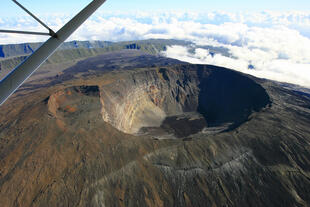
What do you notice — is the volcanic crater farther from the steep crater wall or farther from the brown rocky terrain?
the brown rocky terrain

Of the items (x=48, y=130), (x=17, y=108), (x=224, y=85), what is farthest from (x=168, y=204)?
(x=224, y=85)

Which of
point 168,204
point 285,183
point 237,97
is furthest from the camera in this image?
point 237,97

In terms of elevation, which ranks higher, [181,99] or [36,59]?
[36,59]

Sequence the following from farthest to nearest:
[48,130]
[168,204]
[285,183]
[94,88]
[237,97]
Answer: [237,97], [94,88], [48,130], [285,183], [168,204]

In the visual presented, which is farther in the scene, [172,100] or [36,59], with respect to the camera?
[172,100]

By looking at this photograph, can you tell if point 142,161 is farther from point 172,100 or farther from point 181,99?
point 181,99

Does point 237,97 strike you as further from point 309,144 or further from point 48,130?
point 48,130

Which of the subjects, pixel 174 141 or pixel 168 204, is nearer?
pixel 168 204

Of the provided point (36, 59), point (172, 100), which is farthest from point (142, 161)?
point (172, 100)

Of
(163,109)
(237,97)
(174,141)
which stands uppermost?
(174,141)
